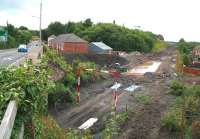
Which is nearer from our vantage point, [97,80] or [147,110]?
[147,110]

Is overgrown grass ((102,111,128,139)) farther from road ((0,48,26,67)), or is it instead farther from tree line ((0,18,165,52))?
tree line ((0,18,165,52))

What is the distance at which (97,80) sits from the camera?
37.9m

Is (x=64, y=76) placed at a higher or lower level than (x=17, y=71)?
lower

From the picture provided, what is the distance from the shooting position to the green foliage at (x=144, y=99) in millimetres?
27025

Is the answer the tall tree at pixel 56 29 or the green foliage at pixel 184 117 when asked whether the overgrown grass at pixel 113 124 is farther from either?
the tall tree at pixel 56 29

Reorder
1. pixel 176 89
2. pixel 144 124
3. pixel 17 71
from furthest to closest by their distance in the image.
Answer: pixel 176 89 → pixel 144 124 → pixel 17 71

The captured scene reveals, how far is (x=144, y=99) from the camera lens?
28062 mm

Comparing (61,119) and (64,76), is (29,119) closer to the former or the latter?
(61,119)

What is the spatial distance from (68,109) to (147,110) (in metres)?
4.68

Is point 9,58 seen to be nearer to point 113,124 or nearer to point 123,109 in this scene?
point 123,109

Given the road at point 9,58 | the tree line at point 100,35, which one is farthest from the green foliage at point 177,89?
the tree line at point 100,35

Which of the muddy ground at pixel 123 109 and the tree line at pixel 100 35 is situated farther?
the tree line at pixel 100 35

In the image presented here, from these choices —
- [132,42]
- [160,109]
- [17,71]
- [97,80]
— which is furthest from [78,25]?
[17,71]

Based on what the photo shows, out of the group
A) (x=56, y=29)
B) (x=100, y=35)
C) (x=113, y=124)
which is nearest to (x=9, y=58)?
(x=113, y=124)
